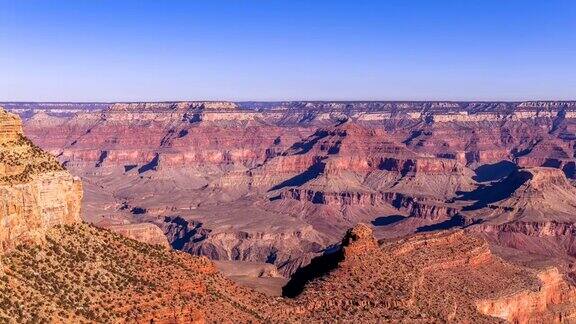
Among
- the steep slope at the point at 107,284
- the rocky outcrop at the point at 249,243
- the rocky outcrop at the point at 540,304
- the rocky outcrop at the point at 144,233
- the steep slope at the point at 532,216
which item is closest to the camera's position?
the steep slope at the point at 107,284

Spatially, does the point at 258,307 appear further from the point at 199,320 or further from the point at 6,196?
the point at 6,196

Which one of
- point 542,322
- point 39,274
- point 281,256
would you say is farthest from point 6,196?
point 281,256

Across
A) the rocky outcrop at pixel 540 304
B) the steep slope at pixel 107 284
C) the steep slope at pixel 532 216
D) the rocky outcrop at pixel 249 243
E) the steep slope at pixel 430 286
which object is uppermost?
the steep slope at pixel 107 284

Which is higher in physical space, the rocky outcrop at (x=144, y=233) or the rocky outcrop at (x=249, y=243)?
the rocky outcrop at (x=144, y=233)

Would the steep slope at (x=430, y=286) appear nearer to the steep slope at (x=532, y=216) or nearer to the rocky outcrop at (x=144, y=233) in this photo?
the rocky outcrop at (x=144, y=233)

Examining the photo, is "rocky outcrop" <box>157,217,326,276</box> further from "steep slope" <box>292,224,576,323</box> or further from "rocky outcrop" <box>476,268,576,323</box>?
"steep slope" <box>292,224,576,323</box>

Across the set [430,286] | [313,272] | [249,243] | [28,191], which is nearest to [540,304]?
[430,286]

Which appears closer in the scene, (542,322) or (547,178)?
(542,322)

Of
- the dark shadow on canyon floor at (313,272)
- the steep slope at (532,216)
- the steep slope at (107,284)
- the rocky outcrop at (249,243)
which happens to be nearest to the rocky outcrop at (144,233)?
the dark shadow on canyon floor at (313,272)
